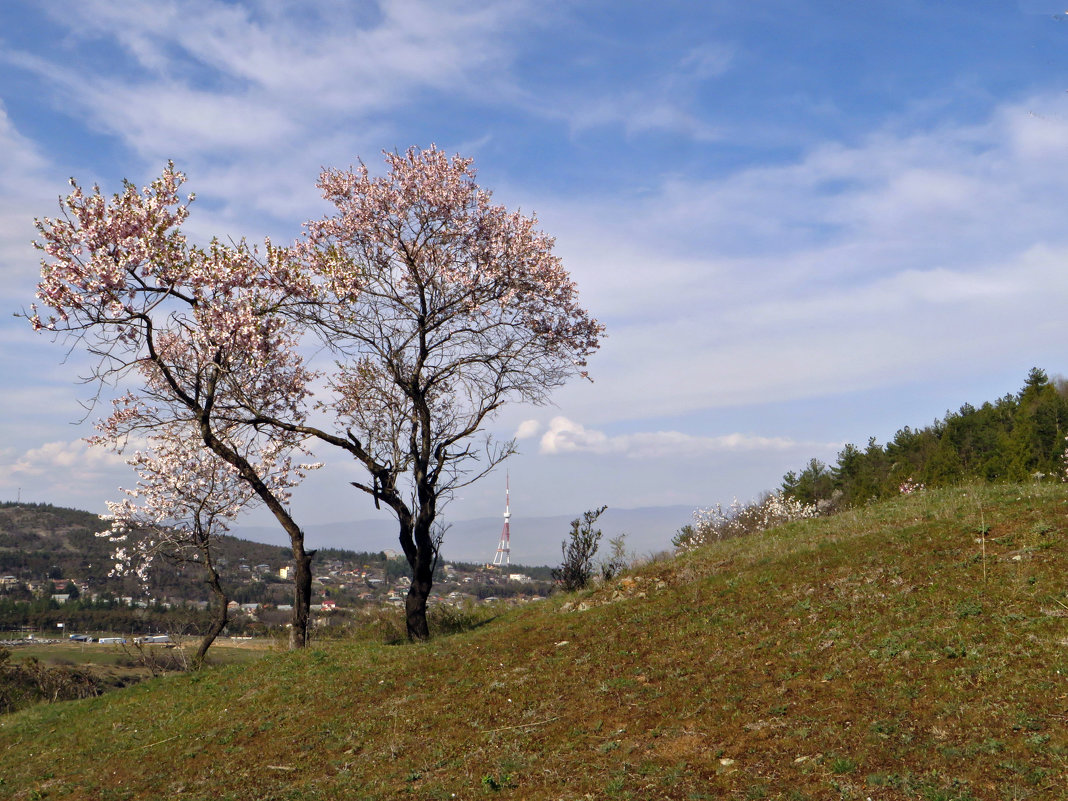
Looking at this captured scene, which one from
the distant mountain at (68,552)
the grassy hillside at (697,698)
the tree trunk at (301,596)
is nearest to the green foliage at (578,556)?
the grassy hillside at (697,698)

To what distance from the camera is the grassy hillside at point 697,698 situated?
269 inches

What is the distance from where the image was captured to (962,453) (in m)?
58.6

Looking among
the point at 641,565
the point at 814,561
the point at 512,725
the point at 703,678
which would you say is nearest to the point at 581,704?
the point at 512,725

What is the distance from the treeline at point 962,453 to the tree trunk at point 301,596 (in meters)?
27.1

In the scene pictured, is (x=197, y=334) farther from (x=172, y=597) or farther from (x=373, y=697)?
(x=172, y=597)

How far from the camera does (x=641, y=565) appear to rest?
17438 mm

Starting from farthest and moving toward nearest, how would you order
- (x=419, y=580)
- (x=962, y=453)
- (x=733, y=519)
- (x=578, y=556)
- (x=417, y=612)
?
1. (x=962, y=453)
2. (x=733, y=519)
3. (x=578, y=556)
4. (x=419, y=580)
5. (x=417, y=612)

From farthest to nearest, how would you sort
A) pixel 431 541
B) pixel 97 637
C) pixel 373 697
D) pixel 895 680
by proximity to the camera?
pixel 97 637 → pixel 431 541 → pixel 373 697 → pixel 895 680

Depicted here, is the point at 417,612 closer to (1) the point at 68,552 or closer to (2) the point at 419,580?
(2) the point at 419,580

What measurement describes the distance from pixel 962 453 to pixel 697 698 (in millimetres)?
59168

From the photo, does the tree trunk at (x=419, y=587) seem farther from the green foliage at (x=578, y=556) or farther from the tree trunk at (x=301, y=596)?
the green foliage at (x=578, y=556)

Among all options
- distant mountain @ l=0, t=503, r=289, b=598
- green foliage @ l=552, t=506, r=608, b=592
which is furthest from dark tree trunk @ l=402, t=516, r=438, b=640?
distant mountain @ l=0, t=503, r=289, b=598

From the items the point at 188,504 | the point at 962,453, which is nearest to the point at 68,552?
the point at 188,504

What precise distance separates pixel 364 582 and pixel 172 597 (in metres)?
21.0
